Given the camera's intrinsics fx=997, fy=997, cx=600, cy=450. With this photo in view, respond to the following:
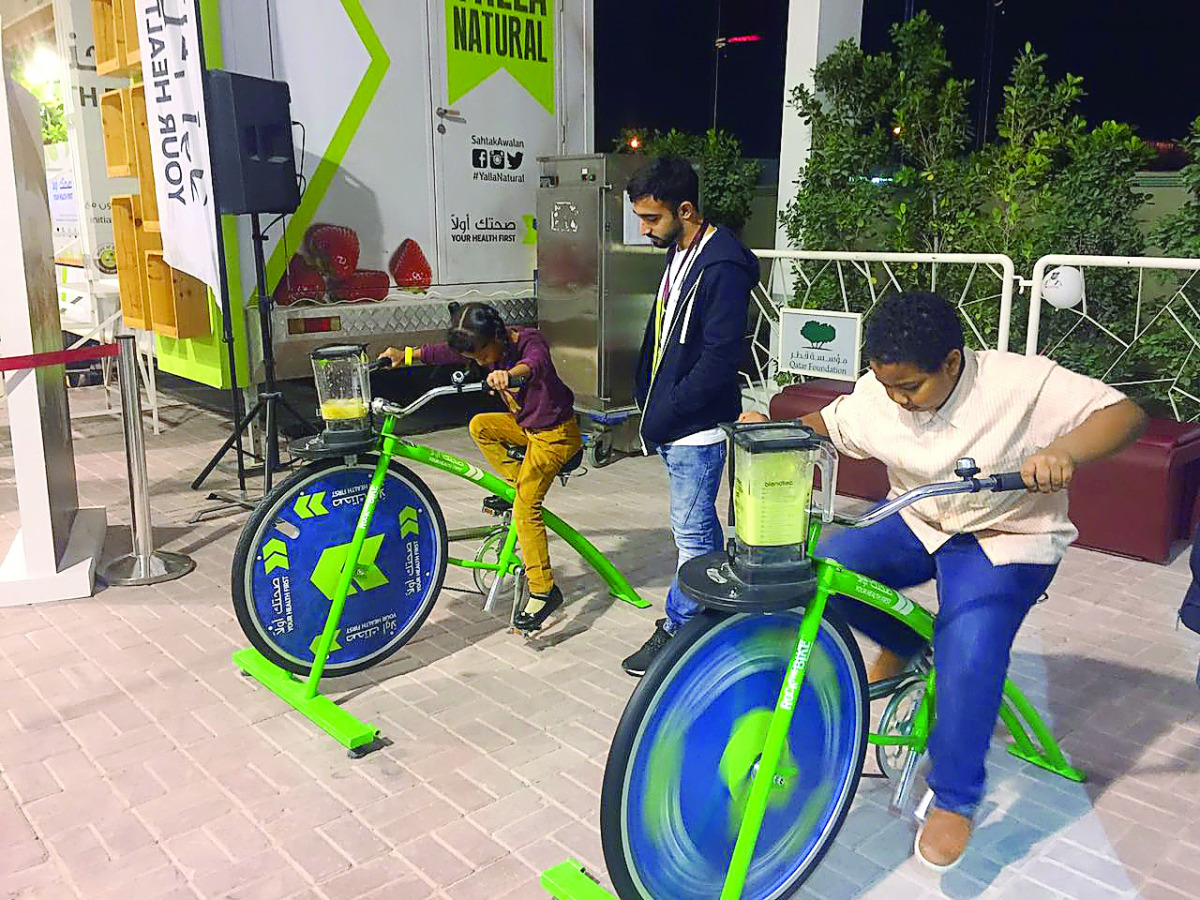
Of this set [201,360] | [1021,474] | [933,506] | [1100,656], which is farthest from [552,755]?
[201,360]

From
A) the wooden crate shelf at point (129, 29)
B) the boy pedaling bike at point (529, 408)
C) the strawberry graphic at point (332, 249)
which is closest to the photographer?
the boy pedaling bike at point (529, 408)

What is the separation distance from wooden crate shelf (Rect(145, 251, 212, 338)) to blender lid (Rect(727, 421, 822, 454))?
4.89 meters

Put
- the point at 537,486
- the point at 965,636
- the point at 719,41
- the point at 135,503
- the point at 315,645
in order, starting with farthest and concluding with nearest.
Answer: the point at 719,41, the point at 135,503, the point at 537,486, the point at 315,645, the point at 965,636

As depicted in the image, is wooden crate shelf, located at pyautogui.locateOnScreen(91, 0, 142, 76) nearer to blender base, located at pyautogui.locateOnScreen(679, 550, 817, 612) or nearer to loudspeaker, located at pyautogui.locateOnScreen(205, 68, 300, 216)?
loudspeaker, located at pyautogui.locateOnScreen(205, 68, 300, 216)

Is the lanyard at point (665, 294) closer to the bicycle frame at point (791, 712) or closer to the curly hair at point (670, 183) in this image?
the curly hair at point (670, 183)

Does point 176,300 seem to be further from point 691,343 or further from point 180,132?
point 691,343

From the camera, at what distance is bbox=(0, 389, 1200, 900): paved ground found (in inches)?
96.2

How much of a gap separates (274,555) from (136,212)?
13.6 feet

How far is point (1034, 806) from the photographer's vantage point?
8.92 ft

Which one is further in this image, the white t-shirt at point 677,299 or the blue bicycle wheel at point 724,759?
the white t-shirt at point 677,299

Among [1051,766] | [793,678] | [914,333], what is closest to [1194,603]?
[1051,766]

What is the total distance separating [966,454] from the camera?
7.64 ft

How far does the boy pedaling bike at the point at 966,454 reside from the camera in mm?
2217

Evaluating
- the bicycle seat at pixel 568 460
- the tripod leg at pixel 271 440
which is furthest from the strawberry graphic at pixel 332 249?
the bicycle seat at pixel 568 460
